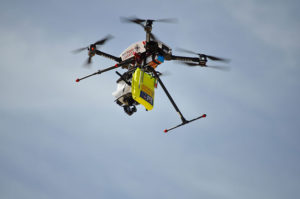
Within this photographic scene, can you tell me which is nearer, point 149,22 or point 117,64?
point 149,22

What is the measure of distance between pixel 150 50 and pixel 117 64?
8.00 ft

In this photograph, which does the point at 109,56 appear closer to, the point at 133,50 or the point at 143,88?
the point at 133,50

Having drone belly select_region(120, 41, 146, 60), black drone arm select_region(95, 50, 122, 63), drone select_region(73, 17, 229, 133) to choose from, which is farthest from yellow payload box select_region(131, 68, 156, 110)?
black drone arm select_region(95, 50, 122, 63)

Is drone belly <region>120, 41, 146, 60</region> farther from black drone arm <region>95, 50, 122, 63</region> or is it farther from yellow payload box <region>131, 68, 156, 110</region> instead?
yellow payload box <region>131, 68, 156, 110</region>

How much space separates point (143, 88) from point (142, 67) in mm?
1907

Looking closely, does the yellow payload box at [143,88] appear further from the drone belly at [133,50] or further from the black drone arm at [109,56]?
the black drone arm at [109,56]

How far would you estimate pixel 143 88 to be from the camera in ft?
78.5

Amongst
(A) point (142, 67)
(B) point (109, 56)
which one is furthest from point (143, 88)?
(B) point (109, 56)

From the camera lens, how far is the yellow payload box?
77.7 ft

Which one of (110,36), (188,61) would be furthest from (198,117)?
(110,36)

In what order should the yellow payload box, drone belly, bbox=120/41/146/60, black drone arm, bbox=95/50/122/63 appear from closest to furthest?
1. the yellow payload box
2. drone belly, bbox=120/41/146/60
3. black drone arm, bbox=95/50/122/63

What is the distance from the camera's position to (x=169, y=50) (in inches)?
993

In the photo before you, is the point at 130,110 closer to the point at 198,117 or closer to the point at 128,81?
the point at 128,81

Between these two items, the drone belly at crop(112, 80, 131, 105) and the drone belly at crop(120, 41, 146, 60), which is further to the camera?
the drone belly at crop(120, 41, 146, 60)
